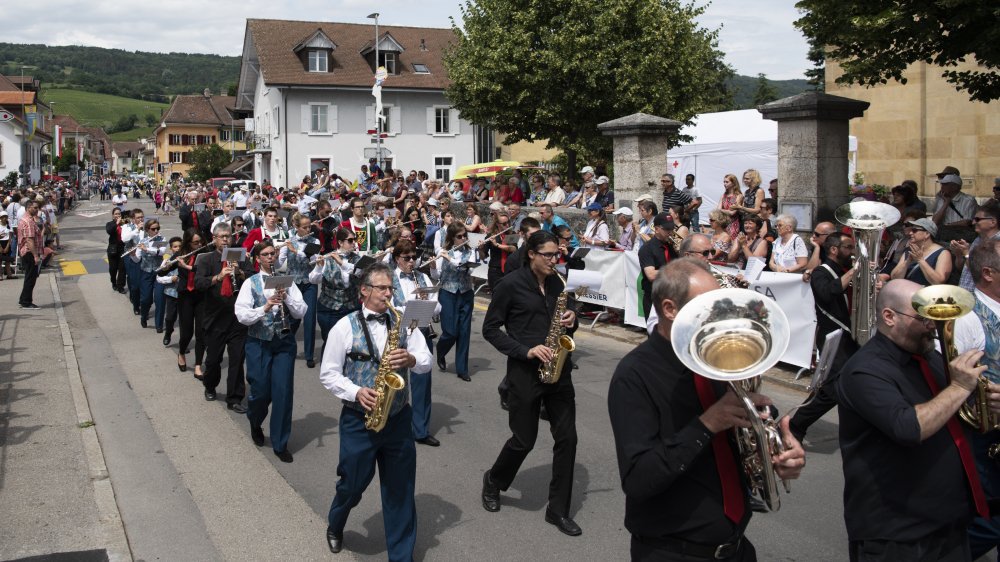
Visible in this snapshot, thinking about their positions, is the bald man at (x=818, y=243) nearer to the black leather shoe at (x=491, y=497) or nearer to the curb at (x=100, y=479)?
the black leather shoe at (x=491, y=497)

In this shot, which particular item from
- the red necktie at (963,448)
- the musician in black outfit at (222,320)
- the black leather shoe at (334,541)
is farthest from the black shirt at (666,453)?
the musician in black outfit at (222,320)

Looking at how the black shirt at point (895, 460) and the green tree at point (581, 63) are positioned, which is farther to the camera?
the green tree at point (581, 63)

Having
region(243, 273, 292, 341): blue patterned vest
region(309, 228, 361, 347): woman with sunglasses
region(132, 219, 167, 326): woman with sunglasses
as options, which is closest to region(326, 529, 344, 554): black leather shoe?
region(243, 273, 292, 341): blue patterned vest

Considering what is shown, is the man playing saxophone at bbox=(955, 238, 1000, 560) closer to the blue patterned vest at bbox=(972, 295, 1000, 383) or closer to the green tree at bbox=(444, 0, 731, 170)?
the blue patterned vest at bbox=(972, 295, 1000, 383)

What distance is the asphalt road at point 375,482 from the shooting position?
622cm

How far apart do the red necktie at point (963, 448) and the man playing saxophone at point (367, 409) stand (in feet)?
9.43

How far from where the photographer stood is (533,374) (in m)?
6.48

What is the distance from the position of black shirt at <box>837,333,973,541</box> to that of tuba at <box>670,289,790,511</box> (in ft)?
2.92

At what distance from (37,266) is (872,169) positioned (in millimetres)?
21002

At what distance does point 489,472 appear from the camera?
22.5 feet

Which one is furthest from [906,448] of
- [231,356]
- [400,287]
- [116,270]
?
[116,270]

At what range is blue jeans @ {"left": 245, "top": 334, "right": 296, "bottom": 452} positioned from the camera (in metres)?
8.14

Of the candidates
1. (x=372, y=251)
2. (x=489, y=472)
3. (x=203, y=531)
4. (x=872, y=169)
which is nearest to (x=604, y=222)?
(x=372, y=251)

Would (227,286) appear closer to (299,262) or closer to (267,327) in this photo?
(267,327)
